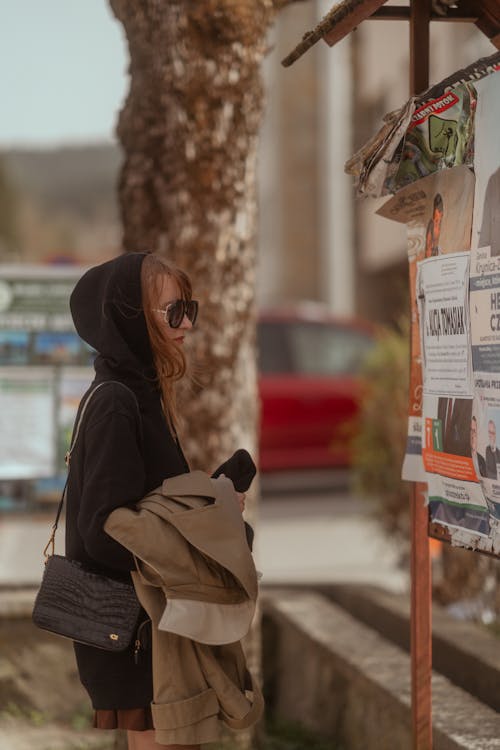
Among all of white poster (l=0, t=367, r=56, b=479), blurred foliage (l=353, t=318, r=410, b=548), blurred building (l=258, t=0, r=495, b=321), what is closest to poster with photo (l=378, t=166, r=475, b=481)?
white poster (l=0, t=367, r=56, b=479)

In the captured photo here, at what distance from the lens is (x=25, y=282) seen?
615 cm

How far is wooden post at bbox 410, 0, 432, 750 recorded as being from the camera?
3455mm

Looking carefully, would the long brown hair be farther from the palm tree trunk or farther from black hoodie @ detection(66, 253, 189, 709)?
the palm tree trunk

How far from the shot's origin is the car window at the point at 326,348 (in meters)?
12.9

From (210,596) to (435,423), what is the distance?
811 millimetres

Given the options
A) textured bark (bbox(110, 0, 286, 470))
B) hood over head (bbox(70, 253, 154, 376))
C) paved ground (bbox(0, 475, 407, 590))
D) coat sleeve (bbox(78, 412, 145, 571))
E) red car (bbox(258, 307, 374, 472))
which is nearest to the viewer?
coat sleeve (bbox(78, 412, 145, 571))

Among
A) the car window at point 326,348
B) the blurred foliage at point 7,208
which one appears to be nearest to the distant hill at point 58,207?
the blurred foliage at point 7,208

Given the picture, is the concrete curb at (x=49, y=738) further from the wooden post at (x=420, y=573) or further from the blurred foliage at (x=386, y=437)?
the blurred foliage at (x=386, y=437)

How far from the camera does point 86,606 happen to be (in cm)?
278

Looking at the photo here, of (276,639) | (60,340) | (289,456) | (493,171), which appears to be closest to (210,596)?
(493,171)

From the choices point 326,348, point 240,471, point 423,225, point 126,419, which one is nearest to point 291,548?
point 326,348

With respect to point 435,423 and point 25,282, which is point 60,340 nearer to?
point 25,282

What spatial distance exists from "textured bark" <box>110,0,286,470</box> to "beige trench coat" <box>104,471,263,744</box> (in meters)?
1.83

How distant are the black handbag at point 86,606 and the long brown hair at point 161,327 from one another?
145 millimetres
